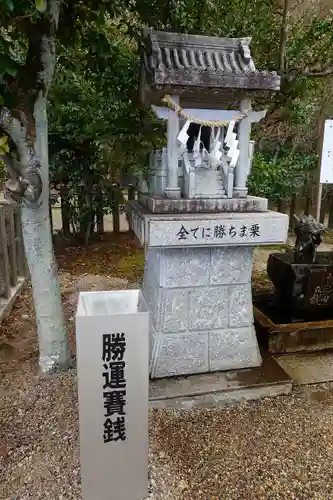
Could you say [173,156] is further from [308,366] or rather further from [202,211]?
[308,366]

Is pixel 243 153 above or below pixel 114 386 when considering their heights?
above

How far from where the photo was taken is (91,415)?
2021 mm

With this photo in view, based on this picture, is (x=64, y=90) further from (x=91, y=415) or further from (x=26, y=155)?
(x=91, y=415)

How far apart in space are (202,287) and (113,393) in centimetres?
134

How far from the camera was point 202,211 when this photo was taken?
2.99 meters

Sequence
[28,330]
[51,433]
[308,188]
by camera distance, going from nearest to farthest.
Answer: [51,433] → [28,330] → [308,188]

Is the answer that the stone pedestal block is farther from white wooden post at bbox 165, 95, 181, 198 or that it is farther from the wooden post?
the wooden post

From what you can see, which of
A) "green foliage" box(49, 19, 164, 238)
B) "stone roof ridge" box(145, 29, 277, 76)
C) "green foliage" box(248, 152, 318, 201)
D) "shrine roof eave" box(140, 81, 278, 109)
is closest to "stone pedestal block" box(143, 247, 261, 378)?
"shrine roof eave" box(140, 81, 278, 109)

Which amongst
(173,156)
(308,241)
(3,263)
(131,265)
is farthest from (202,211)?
(131,265)

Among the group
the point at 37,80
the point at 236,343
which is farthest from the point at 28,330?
the point at 37,80

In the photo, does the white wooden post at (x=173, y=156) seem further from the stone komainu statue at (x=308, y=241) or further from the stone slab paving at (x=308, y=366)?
the stone slab paving at (x=308, y=366)

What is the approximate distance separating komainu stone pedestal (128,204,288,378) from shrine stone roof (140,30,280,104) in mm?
949

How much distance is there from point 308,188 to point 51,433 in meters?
8.90

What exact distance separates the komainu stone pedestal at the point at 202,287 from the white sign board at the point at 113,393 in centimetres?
82
